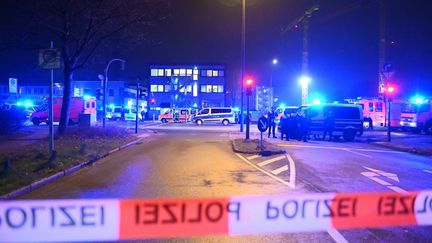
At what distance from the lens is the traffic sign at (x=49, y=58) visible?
13172 mm

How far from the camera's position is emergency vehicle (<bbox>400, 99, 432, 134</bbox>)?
32.0 m

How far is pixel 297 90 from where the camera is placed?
307ft

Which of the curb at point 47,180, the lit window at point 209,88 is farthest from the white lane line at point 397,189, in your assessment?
the lit window at point 209,88

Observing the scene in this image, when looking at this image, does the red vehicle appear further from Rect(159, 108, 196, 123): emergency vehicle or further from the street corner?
the street corner

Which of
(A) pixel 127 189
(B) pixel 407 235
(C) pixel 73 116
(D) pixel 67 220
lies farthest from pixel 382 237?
(C) pixel 73 116

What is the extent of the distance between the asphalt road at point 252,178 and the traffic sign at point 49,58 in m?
3.50

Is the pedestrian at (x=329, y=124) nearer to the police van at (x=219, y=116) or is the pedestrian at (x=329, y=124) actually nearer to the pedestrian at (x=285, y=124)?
the pedestrian at (x=285, y=124)

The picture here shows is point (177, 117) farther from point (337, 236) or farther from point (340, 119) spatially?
point (337, 236)

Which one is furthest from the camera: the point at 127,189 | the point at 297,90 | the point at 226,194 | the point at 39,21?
the point at 297,90

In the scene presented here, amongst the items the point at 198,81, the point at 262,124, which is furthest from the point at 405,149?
the point at 198,81

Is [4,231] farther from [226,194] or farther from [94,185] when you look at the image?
[94,185]

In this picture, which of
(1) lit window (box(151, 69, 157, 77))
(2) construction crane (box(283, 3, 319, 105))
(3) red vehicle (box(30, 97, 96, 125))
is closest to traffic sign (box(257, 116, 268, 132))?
(3) red vehicle (box(30, 97, 96, 125))

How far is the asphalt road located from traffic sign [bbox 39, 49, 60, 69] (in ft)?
11.5

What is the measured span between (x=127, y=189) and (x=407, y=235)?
19.7 feet
